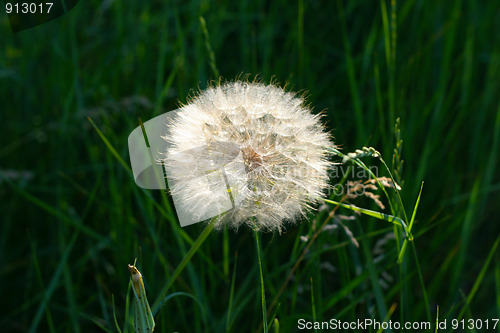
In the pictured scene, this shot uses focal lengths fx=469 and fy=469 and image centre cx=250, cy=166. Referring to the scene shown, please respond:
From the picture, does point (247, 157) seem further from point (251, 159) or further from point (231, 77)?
point (231, 77)

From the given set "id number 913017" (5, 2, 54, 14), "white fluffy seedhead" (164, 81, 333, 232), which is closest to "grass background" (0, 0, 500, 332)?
"white fluffy seedhead" (164, 81, 333, 232)

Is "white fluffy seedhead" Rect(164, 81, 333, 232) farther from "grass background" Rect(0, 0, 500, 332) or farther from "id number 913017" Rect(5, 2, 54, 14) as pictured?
"id number 913017" Rect(5, 2, 54, 14)

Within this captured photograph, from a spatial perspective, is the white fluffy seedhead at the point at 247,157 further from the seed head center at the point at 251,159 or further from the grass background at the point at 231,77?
the grass background at the point at 231,77

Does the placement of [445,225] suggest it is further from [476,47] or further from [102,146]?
[102,146]

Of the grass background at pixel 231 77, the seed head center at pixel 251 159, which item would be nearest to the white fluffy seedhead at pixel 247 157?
the seed head center at pixel 251 159

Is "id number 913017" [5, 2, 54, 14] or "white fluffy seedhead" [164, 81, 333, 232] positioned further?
"id number 913017" [5, 2, 54, 14]

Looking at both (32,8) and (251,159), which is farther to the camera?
(32,8)

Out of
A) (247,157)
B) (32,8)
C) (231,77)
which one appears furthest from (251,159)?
(231,77)
